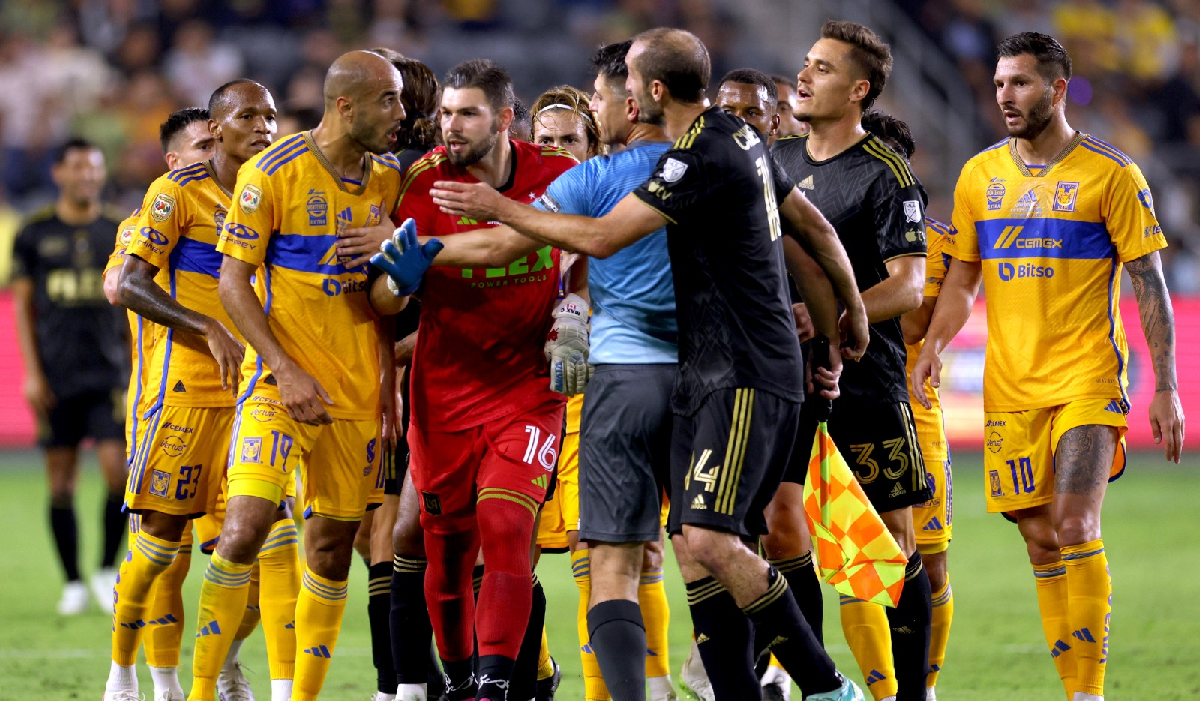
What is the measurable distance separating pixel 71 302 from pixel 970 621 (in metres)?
6.62

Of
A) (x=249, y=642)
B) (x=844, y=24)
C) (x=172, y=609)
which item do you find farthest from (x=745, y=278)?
(x=249, y=642)

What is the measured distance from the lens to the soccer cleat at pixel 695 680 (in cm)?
711

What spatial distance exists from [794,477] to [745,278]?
133 cm

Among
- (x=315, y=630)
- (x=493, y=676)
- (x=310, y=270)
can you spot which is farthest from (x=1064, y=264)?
(x=315, y=630)

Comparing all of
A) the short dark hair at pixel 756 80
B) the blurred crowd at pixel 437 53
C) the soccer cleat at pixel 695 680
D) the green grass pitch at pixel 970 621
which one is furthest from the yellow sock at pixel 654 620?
the blurred crowd at pixel 437 53

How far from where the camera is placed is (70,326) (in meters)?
→ 10.8

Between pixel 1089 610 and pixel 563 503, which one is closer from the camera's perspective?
A: pixel 1089 610

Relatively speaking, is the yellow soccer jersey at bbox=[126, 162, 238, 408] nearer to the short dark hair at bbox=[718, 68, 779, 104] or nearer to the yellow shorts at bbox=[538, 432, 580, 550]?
the yellow shorts at bbox=[538, 432, 580, 550]

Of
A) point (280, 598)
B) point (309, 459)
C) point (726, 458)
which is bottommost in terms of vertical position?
point (280, 598)

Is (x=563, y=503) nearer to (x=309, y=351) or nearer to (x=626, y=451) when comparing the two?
(x=309, y=351)

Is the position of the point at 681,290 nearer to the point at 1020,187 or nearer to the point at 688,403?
the point at 688,403

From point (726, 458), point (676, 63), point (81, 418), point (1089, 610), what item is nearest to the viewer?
point (726, 458)

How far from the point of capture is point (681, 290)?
517cm

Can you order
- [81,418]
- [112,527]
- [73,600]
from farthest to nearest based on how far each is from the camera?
[81,418] < [112,527] < [73,600]
